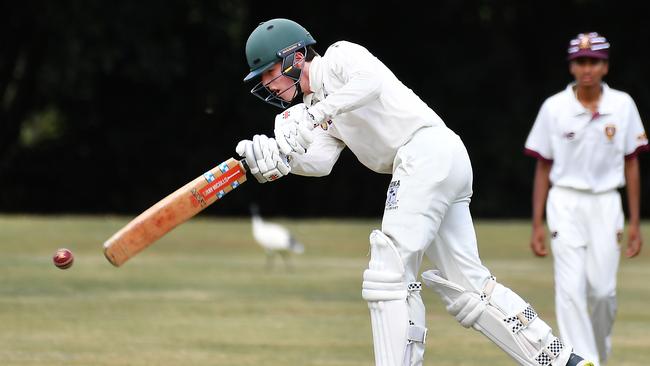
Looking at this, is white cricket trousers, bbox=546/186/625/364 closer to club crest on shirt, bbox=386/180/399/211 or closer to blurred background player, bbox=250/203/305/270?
club crest on shirt, bbox=386/180/399/211

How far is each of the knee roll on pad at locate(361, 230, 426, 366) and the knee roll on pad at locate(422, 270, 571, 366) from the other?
0.33 metres

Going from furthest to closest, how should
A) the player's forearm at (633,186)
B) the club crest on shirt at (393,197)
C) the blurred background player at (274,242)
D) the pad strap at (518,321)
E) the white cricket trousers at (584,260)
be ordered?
the blurred background player at (274,242) < the player's forearm at (633,186) < the white cricket trousers at (584,260) < the pad strap at (518,321) < the club crest on shirt at (393,197)

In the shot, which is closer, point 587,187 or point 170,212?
point 170,212

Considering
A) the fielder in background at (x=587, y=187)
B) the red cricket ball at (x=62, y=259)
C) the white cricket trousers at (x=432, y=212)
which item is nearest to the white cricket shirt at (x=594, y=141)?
the fielder in background at (x=587, y=187)

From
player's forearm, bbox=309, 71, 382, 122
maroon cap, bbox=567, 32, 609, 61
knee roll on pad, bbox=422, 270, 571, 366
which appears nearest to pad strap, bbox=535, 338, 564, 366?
knee roll on pad, bbox=422, 270, 571, 366

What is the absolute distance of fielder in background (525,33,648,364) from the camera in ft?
23.6

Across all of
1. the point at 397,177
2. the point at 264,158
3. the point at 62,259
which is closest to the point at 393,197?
the point at 397,177

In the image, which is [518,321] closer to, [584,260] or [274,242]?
[584,260]

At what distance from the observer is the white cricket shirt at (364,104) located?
5199 mm

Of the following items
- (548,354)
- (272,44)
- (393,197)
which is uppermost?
(272,44)

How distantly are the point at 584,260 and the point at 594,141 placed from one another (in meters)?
0.61

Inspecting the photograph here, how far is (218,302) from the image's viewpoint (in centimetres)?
1123

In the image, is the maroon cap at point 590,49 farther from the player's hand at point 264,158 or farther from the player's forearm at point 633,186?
the player's hand at point 264,158

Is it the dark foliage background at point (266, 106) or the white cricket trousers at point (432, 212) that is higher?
the dark foliage background at point (266, 106)
